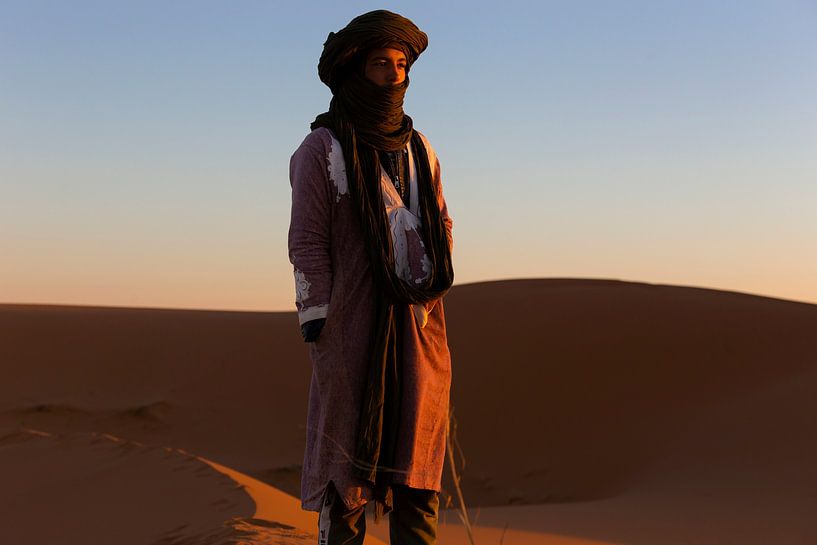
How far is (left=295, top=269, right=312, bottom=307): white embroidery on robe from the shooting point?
336 centimetres

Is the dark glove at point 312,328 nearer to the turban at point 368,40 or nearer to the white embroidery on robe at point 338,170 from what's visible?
the white embroidery on robe at point 338,170

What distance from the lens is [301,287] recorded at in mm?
3369

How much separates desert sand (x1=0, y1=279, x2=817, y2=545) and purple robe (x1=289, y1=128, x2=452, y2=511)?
22.1 inches

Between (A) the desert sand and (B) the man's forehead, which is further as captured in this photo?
(A) the desert sand

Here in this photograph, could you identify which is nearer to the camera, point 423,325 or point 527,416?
point 423,325

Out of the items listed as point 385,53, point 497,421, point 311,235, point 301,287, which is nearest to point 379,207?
point 311,235

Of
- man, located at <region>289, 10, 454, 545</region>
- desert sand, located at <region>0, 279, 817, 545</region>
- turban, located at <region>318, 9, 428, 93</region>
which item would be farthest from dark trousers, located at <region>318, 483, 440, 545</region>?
turban, located at <region>318, 9, 428, 93</region>

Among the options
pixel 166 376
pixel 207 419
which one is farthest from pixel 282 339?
pixel 207 419

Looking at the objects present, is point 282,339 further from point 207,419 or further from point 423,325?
point 423,325

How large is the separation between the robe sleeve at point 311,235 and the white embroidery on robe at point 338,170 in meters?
0.02

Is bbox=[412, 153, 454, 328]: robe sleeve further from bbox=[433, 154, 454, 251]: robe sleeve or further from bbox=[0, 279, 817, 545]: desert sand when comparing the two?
bbox=[0, 279, 817, 545]: desert sand

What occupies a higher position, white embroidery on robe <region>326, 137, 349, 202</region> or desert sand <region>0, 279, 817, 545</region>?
white embroidery on robe <region>326, 137, 349, 202</region>

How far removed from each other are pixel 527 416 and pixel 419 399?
11.6m

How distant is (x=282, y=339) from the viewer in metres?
20.7
